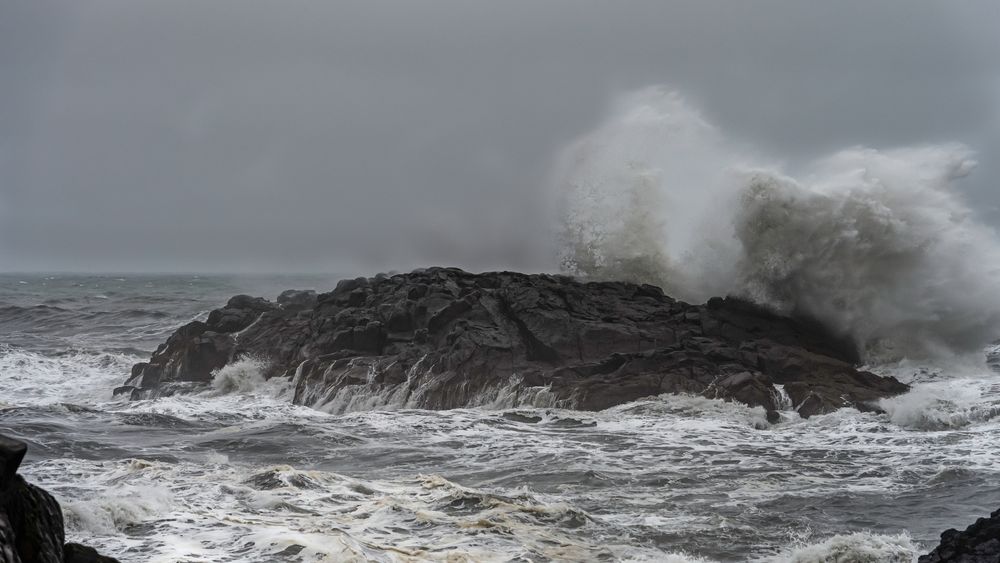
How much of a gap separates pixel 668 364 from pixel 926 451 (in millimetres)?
5170

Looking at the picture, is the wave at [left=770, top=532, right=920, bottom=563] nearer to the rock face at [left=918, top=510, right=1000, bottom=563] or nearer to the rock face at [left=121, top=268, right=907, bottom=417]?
the rock face at [left=918, top=510, right=1000, bottom=563]

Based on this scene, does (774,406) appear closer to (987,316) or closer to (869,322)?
(869,322)

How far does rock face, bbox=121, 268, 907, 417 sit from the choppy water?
66cm

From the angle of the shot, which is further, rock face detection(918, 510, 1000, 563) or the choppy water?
the choppy water

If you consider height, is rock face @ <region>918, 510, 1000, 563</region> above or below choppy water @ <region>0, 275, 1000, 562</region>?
above

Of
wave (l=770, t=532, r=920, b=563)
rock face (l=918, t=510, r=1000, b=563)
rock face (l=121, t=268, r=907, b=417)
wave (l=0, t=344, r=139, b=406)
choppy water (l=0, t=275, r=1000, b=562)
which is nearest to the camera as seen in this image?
rock face (l=918, t=510, r=1000, b=563)

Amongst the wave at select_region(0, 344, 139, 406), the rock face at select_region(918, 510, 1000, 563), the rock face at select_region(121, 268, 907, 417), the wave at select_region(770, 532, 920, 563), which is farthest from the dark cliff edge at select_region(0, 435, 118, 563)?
the wave at select_region(0, 344, 139, 406)

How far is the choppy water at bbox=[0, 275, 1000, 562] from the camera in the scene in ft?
26.7

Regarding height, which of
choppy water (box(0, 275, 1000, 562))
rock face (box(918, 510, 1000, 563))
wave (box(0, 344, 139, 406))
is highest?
→ rock face (box(918, 510, 1000, 563))

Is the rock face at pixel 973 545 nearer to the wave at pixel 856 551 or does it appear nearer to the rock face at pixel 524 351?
the wave at pixel 856 551

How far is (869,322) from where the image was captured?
1923 cm

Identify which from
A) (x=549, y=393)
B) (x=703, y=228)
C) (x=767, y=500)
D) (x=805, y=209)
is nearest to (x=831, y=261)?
(x=805, y=209)

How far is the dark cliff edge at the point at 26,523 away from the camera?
523 centimetres

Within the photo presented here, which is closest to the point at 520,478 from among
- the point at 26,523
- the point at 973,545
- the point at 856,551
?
the point at 856,551
